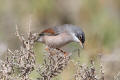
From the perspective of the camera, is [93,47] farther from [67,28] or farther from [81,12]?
[81,12]

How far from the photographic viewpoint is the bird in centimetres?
736

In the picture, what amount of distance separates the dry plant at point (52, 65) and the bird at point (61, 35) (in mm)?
2132

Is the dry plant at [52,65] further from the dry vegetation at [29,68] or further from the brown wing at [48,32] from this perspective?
the brown wing at [48,32]

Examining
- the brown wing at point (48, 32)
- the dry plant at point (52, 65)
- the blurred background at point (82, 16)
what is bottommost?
the dry plant at point (52, 65)

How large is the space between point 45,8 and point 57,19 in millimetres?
1133

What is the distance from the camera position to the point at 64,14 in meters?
13.6

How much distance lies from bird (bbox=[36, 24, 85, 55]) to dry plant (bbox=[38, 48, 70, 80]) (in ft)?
6.99

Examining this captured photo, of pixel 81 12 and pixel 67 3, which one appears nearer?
pixel 81 12

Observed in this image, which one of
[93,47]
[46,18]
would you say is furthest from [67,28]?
[46,18]

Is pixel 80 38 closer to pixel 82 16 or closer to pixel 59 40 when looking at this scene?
pixel 59 40

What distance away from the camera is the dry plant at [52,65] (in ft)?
15.5

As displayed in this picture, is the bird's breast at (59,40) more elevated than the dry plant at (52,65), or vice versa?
the bird's breast at (59,40)

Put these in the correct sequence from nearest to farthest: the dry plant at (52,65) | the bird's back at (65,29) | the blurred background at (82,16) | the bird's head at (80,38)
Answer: the dry plant at (52,65) → the bird's head at (80,38) → the bird's back at (65,29) → the blurred background at (82,16)

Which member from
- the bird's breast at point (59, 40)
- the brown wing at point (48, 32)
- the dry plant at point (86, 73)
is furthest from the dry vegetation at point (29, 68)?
the brown wing at point (48, 32)
